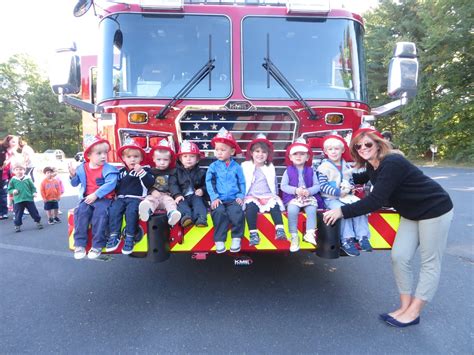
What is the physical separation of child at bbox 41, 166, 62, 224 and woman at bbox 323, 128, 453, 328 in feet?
18.6

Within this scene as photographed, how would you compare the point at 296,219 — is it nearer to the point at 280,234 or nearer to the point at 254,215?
the point at 280,234

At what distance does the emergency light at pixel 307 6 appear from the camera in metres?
3.86

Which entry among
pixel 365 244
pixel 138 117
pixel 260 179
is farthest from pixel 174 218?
pixel 365 244

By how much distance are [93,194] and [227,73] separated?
5.99 feet

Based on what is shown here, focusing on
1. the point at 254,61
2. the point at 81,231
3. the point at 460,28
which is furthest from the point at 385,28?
the point at 81,231

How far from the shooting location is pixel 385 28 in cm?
2808

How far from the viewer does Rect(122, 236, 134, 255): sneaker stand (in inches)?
110

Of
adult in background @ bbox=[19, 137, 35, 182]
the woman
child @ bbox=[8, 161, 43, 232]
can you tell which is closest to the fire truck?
the woman

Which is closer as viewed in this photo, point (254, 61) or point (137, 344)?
point (137, 344)

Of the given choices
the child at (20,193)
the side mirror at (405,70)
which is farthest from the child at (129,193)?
the child at (20,193)

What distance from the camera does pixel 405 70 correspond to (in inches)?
151

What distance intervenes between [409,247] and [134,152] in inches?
95.0

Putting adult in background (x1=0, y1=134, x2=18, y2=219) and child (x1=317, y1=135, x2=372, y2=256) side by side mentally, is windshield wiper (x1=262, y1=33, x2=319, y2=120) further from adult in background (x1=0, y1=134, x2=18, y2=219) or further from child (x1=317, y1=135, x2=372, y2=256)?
adult in background (x1=0, y1=134, x2=18, y2=219)

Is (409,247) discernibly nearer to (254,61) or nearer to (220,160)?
(220,160)
